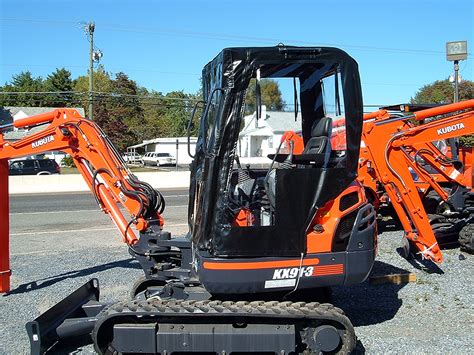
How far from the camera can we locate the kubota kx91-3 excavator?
179 inches

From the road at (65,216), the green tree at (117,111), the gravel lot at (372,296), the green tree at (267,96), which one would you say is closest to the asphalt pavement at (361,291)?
the gravel lot at (372,296)

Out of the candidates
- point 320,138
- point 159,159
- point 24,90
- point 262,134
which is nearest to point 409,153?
point 320,138

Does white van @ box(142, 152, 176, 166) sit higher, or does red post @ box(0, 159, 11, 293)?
white van @ box(142, 152, 176, 166)

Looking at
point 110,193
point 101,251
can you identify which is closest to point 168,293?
point 110,193

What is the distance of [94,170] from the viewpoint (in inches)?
278

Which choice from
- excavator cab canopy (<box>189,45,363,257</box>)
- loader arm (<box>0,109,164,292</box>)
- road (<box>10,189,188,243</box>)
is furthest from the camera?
road (<box>10,189,188,243</box>)

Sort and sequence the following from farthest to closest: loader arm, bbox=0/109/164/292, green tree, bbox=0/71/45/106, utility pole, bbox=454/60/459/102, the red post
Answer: green tree, bbox=0/71/45/106 < utility pole, bbox=454/60/459/102 < the red post < loader arm, bbox=0/109/164/292

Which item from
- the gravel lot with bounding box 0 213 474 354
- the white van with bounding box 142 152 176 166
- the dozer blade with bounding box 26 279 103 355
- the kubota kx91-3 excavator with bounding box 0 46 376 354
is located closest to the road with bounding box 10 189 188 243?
the gravel lot with bounding box 0 213 474 354

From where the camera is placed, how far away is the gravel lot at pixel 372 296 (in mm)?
5461

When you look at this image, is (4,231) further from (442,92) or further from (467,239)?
(442,92)

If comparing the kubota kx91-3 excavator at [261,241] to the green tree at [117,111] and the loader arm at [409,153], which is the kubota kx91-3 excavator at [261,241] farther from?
the green tree at [117,111]

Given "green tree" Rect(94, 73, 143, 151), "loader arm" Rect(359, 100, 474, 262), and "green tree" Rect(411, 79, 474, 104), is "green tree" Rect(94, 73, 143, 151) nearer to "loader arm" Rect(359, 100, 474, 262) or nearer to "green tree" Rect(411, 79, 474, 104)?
"green tree" Rect(411, 79, 474, 104)

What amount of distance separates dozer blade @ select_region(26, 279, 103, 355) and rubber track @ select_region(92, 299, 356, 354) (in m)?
0.61

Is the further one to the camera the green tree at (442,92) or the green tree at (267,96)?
the green tree at (442,92)
